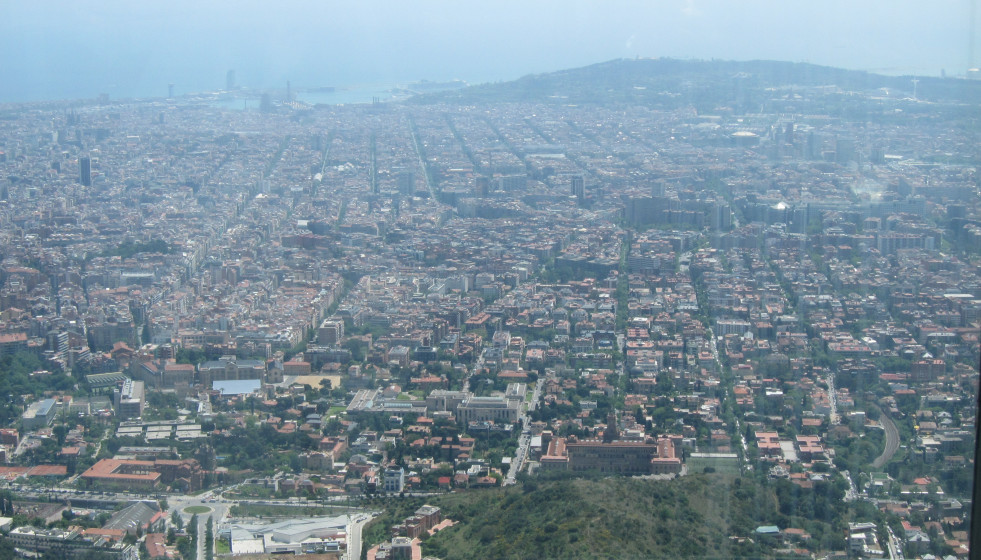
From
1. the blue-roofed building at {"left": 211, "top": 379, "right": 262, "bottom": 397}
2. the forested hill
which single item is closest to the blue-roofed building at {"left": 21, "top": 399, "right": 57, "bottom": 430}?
the blue-roofed building at {"left": 211, "top": 379, "right": 262, "bottom": 397}

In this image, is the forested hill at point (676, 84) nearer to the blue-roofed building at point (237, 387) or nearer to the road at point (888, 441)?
the road at point (888, 441)

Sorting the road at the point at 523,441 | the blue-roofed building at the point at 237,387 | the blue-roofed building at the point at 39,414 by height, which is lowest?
the blue-roofed building at the point at 39,414

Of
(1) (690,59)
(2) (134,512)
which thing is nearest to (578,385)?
(2) (134,512)

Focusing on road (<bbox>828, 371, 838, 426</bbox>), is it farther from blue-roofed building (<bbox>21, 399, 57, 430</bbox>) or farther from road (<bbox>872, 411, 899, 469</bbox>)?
blue-roofed building (<bbox>21, 399, 57, 430</bbox>)

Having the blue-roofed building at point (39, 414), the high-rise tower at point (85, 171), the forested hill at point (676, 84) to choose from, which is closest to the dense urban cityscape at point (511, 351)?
the blue-roofed building at point (39, 414)

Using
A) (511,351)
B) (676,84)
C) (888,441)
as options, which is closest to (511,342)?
(511,351)

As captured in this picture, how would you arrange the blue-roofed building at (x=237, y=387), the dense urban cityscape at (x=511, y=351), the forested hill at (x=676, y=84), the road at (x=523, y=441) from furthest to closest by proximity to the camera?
the forested hill at (x=676, y=84) → the blue-roofed building at (x=237, y=387) → the road at (x=523, y=441) → the dense urban cityscape at (x=511, y=351)

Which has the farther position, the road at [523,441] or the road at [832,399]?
the road at [832,399]
